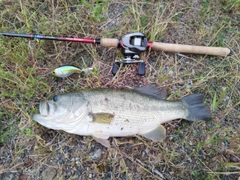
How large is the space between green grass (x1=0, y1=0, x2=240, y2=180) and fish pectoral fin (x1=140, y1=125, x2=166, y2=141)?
4.7 inches

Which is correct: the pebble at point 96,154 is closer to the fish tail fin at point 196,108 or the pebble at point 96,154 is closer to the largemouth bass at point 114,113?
the largemouth bass at point 114,113

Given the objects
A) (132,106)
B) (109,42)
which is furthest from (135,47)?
(132,106)

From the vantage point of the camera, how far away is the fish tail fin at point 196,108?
117 inches

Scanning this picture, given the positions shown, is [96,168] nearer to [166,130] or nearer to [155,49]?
[166,130]

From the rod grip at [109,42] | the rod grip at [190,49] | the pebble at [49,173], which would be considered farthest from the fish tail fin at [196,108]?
the pebble at [49,173]

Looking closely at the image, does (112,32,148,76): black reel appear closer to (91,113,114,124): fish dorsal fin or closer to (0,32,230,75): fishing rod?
(0,32,230,75): fishing rod

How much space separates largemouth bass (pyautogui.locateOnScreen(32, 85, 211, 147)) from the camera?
8.91 ft

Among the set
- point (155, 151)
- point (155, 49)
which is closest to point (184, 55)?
point (155, 49)

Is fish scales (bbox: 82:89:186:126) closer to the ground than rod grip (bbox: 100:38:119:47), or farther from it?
closer to the ground

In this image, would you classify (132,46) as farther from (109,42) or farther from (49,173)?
(49,173)

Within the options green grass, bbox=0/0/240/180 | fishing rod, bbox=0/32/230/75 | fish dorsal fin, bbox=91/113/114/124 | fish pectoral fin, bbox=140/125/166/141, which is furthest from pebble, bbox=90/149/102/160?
fishing rod, bbox=0/32/230/75

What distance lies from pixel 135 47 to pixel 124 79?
462mm

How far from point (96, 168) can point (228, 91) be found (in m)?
1.97

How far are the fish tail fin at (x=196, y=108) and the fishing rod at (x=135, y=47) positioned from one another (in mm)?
637
